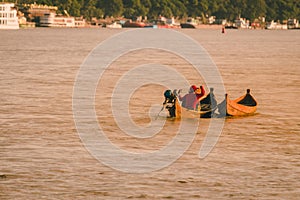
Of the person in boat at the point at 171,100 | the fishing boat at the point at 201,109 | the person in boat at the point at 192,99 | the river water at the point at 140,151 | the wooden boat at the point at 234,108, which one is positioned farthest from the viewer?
the wooden boat at the point at 234,108

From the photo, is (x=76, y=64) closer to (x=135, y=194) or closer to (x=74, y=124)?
(x=74, y=124)

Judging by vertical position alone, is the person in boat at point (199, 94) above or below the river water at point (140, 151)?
above

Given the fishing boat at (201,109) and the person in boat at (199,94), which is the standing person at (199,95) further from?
the fishing boat at (201,109)

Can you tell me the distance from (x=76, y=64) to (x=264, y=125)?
47954 mm

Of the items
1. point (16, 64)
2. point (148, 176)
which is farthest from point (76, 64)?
point (148, 176)

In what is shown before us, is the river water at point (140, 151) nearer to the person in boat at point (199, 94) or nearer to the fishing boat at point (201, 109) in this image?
the fishing boat at point (201, 109)

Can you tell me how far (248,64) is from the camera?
305 ft

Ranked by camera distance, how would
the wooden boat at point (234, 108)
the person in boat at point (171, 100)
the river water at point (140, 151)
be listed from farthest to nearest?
the wooden boat at point (234, 108) → the person in boat at point (171, 100) → the river water at point (140, 151)

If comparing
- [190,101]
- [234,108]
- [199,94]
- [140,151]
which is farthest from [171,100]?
[140,151]

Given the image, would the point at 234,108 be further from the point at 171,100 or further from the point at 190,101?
the point at 171,100

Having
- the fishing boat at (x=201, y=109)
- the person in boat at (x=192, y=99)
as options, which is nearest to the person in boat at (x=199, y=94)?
the person in boat at (x=192, y=99)

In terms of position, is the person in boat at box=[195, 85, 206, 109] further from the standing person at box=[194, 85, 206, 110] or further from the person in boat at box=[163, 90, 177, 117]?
the person in boat at box=[163, 90, 177, 117]

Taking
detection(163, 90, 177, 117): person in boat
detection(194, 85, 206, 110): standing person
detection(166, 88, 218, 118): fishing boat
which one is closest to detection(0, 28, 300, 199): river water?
detection(166, 88, 218, 118): fishing boat

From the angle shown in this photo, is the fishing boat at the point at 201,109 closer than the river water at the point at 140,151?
No
